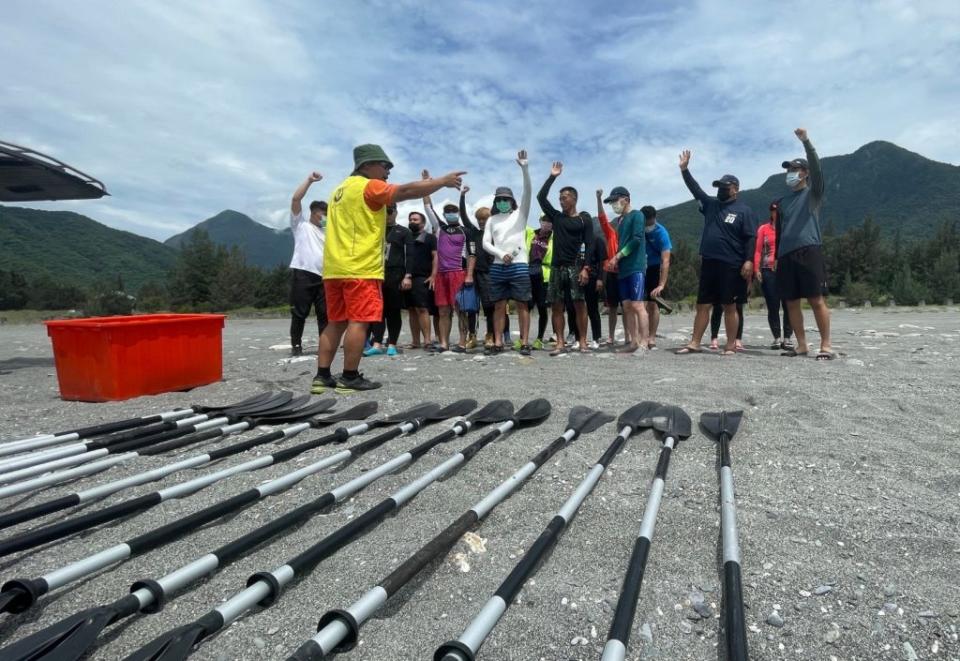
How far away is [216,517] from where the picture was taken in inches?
79.4

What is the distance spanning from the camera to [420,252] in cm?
738

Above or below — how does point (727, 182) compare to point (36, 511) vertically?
above

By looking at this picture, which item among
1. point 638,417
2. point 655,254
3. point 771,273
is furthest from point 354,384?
point 771,273

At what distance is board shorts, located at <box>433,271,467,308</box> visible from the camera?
24.2 feet

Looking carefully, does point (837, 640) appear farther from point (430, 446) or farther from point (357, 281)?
point (357, 281)

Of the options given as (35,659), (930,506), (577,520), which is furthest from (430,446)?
(930,506)

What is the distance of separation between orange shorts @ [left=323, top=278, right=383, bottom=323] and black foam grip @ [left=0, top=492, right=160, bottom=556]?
97.9 inches

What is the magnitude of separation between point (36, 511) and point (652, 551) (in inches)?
89.5

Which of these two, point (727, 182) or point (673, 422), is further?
point (727, 182)

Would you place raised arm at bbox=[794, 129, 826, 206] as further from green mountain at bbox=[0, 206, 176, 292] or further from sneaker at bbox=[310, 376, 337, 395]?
green mountain at bbox=[0, 206, 176, 292]

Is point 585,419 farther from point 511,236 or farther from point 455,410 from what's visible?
point 511,236

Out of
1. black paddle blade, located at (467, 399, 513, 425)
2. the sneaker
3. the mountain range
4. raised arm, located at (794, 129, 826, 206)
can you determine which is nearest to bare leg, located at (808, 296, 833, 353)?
raised arm, located at (794, 129, 826, 206)

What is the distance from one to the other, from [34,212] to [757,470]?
17134 centimetres

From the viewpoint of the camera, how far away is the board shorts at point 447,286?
24.2 ft
